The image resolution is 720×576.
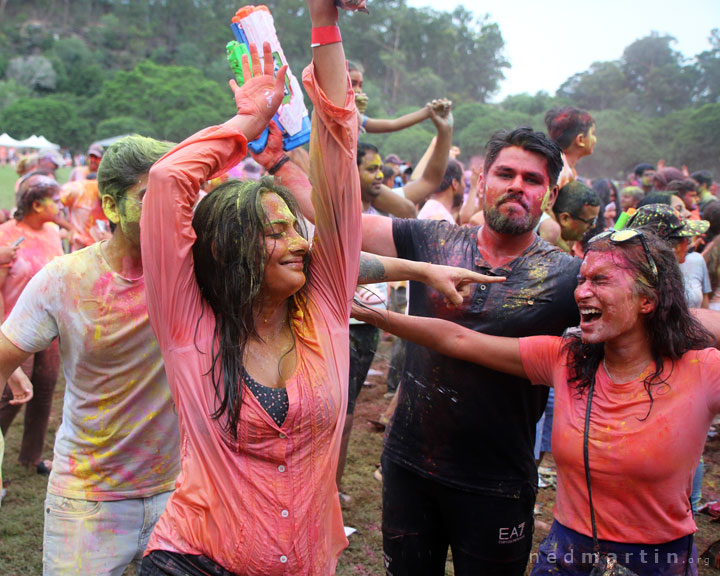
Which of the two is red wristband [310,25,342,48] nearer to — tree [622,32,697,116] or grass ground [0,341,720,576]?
grass ground [0,341,720,576]

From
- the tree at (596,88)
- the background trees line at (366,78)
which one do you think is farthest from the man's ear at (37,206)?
the tree at (596,88)

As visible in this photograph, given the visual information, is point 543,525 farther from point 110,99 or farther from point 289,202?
point 110,99

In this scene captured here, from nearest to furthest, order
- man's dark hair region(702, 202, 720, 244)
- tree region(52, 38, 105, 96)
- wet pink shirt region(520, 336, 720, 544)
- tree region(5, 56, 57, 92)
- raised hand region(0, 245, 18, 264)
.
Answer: wet pink shirt region(520, 336, 720, 544)
raised hand region(0, 245, 18, 264)
man's dark hair region(702, 202, 720, 244)
tree region(5, 56, 57, 92)
tree region(52, 38, 105, 96)

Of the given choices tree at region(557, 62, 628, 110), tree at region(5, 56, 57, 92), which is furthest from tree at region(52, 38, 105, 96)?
tree at region(557, 62, 628, 110)

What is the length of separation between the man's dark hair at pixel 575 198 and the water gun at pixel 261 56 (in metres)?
2.34

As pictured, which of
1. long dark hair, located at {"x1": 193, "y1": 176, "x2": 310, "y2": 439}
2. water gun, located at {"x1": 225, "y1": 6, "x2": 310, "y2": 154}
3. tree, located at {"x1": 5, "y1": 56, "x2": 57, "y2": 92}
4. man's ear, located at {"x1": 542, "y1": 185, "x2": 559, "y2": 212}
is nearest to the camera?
long dark hair, located at {"x1": 193, "y1": 176, "x2": 310, "y2": 439}

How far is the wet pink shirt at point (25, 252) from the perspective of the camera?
4.95 meters

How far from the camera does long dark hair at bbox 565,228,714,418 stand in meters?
2.15

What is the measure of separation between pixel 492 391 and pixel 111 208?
1.63m

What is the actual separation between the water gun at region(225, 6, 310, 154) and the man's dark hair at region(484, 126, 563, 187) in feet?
2.91

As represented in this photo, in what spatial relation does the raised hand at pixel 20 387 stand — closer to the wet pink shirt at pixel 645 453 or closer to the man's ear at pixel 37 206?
the wet pink shirt at pixel 645 453

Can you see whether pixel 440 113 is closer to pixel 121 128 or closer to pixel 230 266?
pixel 230 266

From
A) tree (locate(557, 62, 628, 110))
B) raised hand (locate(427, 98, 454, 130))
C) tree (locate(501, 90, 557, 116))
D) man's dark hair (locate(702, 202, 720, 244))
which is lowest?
man's dark hair (locate(702, 202, 720, 244))

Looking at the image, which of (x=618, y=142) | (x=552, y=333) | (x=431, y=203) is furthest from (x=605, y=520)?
(x=618, y=142)
